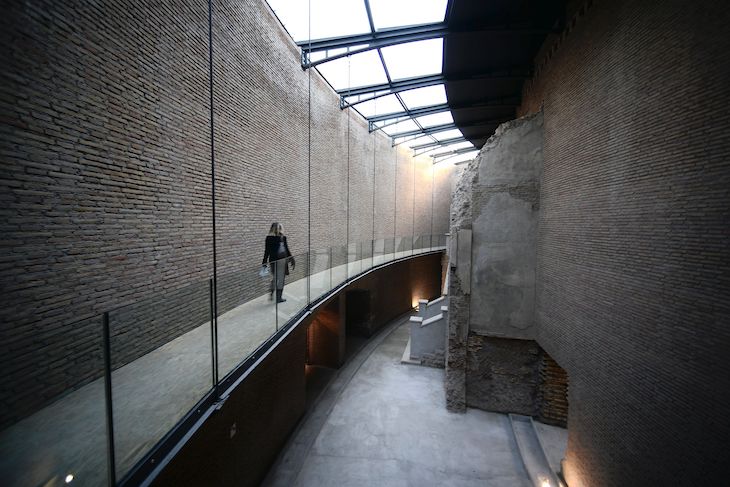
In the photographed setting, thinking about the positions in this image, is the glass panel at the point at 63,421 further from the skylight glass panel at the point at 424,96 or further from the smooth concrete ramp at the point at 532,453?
the skylight glass panel at the point at 424,96

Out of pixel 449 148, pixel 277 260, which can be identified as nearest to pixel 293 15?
pixel 277 260

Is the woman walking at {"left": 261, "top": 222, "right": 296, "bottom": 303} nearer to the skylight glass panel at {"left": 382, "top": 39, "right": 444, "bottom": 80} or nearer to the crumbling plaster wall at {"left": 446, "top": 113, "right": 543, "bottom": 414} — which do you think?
the crumbling plaster wall at {"left": 446, "top": 113, "right": 543, "bottom": 414}

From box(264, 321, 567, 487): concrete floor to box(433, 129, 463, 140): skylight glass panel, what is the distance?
13.2m

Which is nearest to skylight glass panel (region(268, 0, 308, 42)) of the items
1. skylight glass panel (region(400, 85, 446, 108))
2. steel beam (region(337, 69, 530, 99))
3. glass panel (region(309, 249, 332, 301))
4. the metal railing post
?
steel beam (region(337, 69, 530, 99))

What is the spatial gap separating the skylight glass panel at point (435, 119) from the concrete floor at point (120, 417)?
13.9 metres

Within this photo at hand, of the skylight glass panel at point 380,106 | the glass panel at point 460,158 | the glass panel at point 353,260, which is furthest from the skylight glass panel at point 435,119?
the glass panel at point 353,260

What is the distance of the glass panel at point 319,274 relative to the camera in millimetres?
7520

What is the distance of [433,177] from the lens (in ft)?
75.9

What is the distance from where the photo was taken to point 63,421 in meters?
2.40

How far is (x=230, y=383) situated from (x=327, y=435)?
5.23 m

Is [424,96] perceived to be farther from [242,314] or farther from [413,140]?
[242,314]

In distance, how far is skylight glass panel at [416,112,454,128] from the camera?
51.1 ft

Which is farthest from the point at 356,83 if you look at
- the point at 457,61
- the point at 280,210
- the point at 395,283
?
the point at 395,283

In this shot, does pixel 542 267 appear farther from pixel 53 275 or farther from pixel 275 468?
pixel 53 275
